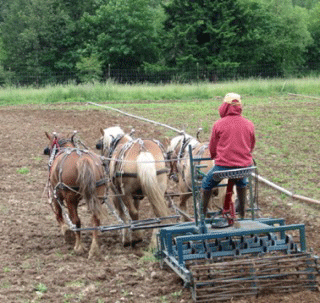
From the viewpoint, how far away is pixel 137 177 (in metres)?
7.93

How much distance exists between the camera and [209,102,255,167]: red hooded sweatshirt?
243 inches

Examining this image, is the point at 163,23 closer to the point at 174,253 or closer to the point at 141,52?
the point at 141,52

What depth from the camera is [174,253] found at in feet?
20.8

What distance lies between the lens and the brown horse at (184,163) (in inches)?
321

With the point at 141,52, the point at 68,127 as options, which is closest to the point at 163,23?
the point at 141,52

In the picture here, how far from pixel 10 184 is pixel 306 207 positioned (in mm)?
5897

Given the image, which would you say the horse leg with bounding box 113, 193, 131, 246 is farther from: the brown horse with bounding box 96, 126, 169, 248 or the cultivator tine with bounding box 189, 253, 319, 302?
the cultivator tine with bounding box 189, 253, 319, 302

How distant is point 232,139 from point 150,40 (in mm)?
42146

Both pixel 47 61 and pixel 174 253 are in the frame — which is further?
pixel 47 61

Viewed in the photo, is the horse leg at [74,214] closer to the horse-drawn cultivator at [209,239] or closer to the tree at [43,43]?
the horse-drawn cultivator at [209,239]

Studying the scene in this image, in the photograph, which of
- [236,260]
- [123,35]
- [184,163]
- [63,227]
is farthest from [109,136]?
[123,35]

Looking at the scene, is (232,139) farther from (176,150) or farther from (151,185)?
(176,150)

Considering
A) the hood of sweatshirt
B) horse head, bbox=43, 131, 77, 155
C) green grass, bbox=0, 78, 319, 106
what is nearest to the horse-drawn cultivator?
the hood of sweatshirt

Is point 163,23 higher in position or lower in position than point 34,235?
higher
